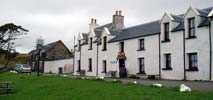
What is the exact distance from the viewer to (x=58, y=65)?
2448 inches

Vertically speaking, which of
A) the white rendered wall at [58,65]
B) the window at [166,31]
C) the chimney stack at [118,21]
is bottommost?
the white rendered wall at [58,65]

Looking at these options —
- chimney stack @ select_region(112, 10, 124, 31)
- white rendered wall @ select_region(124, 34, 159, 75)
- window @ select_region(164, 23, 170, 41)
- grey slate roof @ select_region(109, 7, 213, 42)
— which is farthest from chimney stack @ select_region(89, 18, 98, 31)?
window @ select_region(164, 23, 170, 41)

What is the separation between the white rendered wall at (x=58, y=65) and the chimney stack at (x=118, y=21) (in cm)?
1221

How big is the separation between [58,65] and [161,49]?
3300 cm

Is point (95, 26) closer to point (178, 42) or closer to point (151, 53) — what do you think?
point (151, 53)

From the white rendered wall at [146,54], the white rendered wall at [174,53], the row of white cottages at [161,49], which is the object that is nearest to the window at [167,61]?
the row of white cottages at [161,49]

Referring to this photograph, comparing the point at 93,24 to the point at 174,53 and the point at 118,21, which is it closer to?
the point at 118,21

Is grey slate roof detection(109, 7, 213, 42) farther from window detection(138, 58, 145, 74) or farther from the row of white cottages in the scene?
window detection(138, 58, 145, 74)

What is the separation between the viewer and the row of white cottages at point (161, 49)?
2825cm

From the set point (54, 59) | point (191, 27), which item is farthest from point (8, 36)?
point (191, 27)

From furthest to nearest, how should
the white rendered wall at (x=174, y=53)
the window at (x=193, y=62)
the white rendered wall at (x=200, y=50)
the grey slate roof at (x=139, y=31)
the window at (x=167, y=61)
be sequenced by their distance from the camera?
the grey slate roof at (x=139, y=31), the window at (x=167, y=61), the white rendered wall at (x=174, y=53), the window at (x=193, y=62), the white rendered wall at (x=200, y=50)

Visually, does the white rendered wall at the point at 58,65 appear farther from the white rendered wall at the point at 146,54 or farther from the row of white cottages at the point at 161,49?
the white rendered wall at the point at 146,54

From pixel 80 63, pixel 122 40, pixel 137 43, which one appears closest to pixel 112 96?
pixel 137 43

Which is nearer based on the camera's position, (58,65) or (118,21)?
(118,21)
